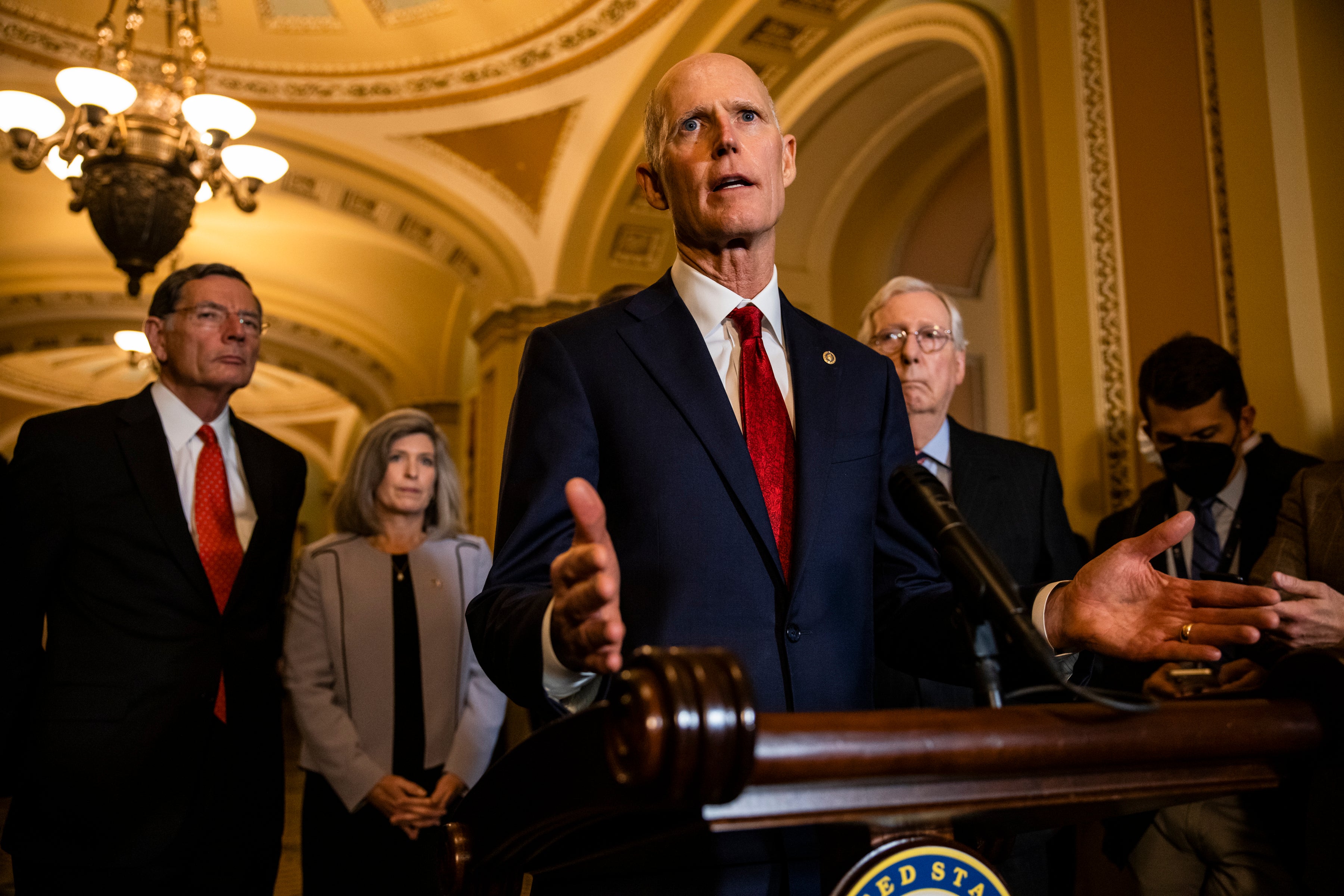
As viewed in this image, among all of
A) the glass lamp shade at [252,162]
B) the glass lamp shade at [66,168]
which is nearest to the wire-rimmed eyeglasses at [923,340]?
the glass lamp shade at [252,162]

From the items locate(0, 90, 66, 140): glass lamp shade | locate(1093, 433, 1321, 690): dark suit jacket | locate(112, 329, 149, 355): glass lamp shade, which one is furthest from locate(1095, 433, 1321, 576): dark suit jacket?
locate(112, 329, 149, 355): glass lamp shade

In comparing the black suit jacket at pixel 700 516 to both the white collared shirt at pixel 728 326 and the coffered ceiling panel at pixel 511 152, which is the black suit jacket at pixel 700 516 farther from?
the coffered ceiling panel at pixel 511 152

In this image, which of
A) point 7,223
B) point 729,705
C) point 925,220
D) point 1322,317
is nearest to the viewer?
point 729,705

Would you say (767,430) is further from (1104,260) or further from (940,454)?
(1104,260)

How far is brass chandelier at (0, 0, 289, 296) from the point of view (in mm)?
5426

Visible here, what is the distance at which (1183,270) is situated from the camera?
335cm

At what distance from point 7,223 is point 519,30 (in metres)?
6.21

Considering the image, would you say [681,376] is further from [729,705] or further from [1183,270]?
[1183,270]

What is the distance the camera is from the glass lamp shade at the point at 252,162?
609 cm

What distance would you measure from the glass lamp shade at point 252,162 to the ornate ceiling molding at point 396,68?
2211 millimetres

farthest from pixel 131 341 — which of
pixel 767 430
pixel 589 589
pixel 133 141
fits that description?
pixel 589 589

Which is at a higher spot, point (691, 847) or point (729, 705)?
point (729, 705)

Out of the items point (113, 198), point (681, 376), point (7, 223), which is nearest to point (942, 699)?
point (681, 376)

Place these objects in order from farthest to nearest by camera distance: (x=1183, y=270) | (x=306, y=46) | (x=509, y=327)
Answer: (x=509, y=327), (x=306, y=46), (x=1183, y=270)
